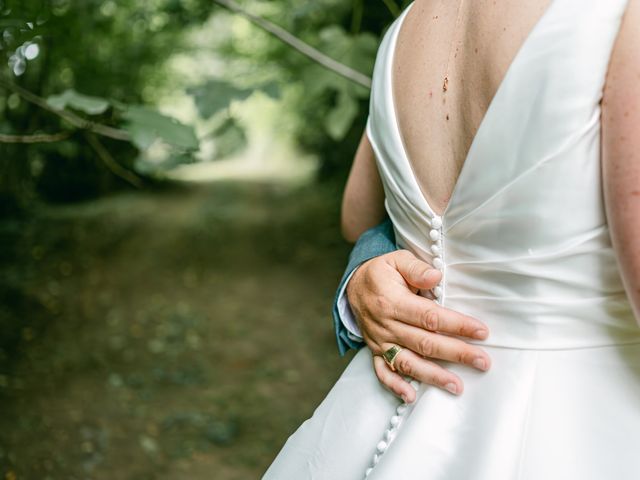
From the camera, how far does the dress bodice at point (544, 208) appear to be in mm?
784

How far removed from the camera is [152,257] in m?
6.84

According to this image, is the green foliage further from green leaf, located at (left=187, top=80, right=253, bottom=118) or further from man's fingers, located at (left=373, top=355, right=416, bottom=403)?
man's fingers, located at (left=373, top=355, right=416, bottom=403)

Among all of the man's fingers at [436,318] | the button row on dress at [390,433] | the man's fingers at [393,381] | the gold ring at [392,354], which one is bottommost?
the button row on dress at [390,433]

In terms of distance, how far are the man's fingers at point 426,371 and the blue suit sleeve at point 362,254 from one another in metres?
0.22

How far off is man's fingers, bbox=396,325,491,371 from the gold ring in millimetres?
13

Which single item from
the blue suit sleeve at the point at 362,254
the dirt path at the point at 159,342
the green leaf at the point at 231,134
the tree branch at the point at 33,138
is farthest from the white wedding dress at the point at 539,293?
the dirt path at the point at 159,342

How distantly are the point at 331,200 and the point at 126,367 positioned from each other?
5114 mm

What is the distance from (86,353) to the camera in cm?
458

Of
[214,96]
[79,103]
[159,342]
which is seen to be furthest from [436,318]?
[159,342]

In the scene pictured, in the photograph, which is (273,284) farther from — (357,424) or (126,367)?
(357,424)

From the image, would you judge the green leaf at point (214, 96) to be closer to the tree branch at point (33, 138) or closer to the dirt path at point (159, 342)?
the tree branch at point (33, 138)

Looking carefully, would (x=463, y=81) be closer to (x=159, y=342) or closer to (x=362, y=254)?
(x=362, y=254)

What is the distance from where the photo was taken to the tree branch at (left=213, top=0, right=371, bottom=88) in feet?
8.41

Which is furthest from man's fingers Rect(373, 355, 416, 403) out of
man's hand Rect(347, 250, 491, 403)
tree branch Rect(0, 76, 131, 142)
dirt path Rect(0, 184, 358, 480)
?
dirt path Rect(0, 184, 358, 480)
